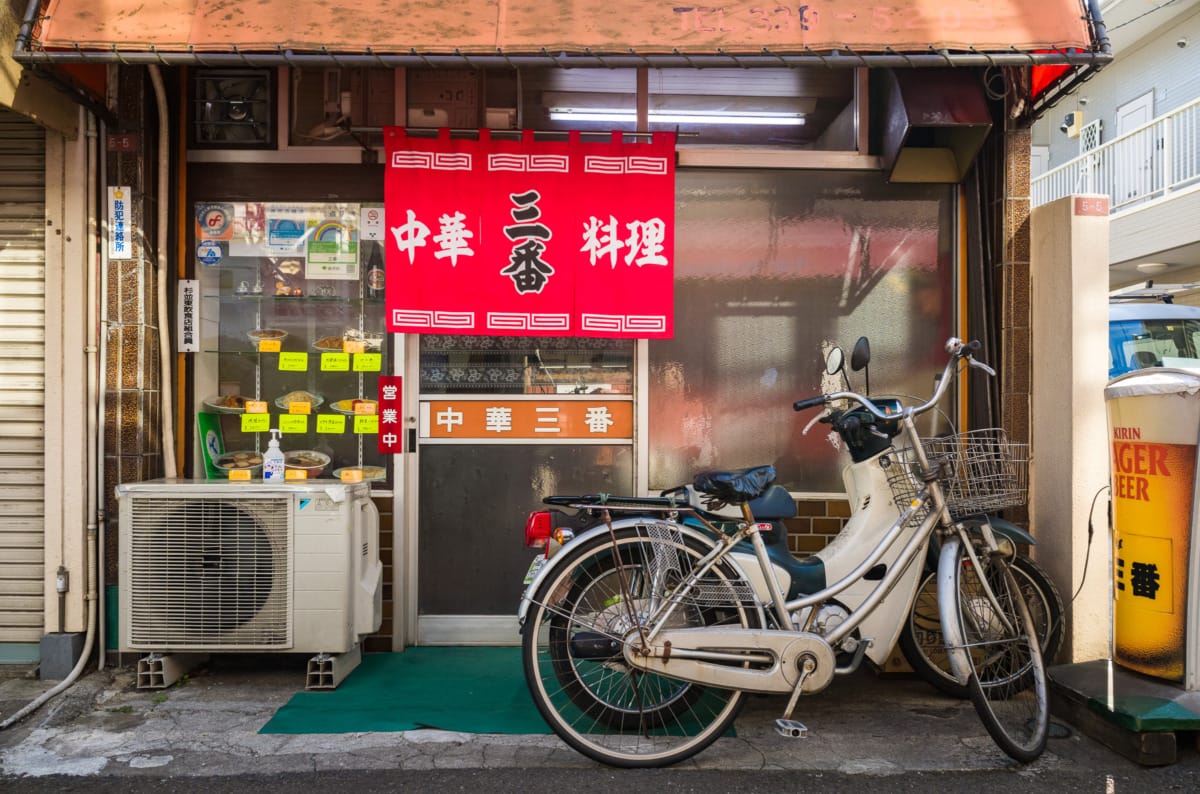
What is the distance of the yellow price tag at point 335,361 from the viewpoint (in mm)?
5824

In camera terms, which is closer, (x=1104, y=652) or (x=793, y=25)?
(x=793, y=25)

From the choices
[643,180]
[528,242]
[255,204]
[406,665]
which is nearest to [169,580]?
[406,665]

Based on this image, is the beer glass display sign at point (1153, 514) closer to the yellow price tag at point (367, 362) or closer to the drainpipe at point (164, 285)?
the yellow price tag at point (367, 362)

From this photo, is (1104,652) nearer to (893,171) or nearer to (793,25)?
(893,171)

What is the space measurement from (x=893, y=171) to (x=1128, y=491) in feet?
8.47

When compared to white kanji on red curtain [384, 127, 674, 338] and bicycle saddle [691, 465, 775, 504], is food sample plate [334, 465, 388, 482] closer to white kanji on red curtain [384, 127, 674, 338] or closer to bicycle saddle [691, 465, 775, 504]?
white kanji on red curtain [384, 127, 674, 338]

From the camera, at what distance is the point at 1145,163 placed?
14.0m

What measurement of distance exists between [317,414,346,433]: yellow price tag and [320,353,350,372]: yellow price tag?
1.10 feet

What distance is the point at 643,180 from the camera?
5.64 metres

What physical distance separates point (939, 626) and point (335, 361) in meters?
4.23

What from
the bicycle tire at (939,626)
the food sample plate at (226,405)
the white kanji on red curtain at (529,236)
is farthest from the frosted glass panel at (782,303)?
the food sample plate at (226,405)

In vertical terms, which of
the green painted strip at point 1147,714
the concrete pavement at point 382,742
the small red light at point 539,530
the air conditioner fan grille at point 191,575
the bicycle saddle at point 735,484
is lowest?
the concrete pavement at point 382,742

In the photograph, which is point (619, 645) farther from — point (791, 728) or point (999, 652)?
point (999, 652)

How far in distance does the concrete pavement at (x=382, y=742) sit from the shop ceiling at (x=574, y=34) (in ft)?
11.6
